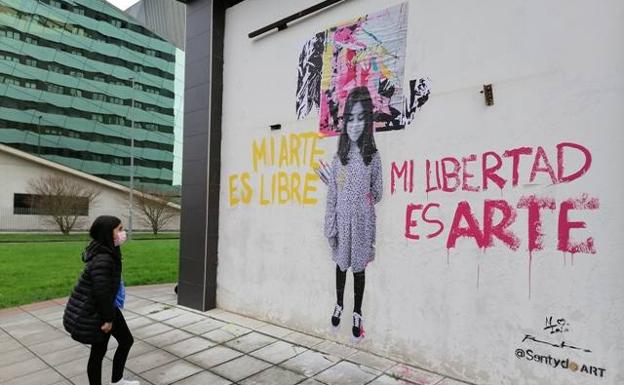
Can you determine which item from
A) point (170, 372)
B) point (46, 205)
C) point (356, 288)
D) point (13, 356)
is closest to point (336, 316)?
point (356, 288)

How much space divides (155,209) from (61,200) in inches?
243

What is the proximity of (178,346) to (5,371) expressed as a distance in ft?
5.58

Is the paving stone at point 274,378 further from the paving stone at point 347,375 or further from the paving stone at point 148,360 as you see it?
the paving stone at point 148,360

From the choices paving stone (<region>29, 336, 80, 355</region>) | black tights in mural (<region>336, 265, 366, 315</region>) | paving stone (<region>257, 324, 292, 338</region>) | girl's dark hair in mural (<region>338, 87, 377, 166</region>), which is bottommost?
paving stone (<region>29, 336, 80, 355</region>)

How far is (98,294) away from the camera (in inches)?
133

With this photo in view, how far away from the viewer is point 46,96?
44500 millimetres

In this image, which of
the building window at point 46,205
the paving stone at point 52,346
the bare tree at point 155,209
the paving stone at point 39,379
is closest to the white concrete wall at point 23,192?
the building window at point 46,205

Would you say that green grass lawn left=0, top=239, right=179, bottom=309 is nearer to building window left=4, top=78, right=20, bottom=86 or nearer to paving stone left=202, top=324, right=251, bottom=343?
paving stone left=202, top=324, right=251, bottom=343

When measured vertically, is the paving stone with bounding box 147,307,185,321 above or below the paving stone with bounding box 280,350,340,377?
below

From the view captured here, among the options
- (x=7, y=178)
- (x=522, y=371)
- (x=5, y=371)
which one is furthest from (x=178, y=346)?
(x=7, y=178)

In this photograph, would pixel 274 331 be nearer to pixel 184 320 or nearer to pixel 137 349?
pixel 184 320

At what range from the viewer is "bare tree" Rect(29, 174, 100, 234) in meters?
28.7

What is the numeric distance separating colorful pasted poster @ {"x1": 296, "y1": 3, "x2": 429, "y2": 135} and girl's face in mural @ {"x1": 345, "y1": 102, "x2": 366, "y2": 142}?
158 millimetres

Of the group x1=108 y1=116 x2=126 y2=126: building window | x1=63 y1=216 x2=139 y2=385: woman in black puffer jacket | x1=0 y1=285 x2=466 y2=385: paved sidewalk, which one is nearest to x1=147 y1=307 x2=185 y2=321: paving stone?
x1=0 y1=285 x2=466 y2=385: paved sidewalk
